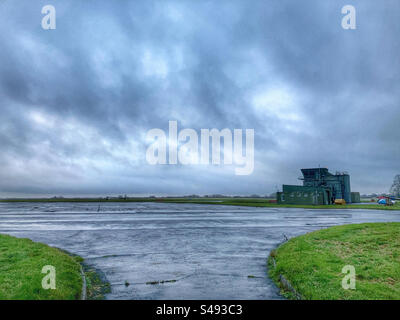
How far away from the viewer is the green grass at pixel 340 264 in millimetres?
6871

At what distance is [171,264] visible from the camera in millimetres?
10227

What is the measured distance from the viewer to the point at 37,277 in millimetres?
7680

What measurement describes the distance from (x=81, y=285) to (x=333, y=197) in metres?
77.2

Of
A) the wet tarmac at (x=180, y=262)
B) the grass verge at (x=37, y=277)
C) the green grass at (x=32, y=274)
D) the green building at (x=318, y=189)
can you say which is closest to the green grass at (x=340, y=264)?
the wet tarmac at (x=180, y=262)

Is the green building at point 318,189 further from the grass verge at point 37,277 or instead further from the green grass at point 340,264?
the grass verge at point 37,277

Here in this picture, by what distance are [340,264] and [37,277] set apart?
885cm

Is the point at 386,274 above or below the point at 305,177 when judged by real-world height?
below

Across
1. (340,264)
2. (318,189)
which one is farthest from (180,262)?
(318,189)

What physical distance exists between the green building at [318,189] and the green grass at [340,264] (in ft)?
177

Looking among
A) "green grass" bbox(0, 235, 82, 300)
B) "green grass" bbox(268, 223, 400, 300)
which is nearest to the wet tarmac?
"green grass" bbox(268, 223, 400, 300)

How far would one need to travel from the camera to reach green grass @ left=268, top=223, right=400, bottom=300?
687 centimetres
